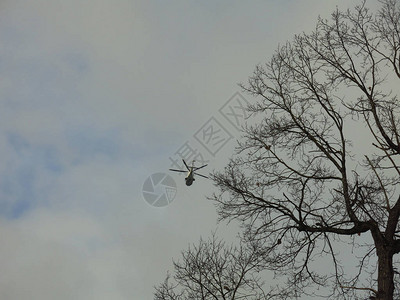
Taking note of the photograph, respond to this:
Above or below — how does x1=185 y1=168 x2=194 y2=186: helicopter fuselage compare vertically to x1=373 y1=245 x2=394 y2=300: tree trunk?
above

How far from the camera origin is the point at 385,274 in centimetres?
861

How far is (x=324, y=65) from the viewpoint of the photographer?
11.1 meters

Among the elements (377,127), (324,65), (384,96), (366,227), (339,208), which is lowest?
(366,227)

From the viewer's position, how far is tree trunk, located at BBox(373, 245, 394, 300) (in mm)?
8422

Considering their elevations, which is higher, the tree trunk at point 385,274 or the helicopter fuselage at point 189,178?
the helicopter fuselage at point 189,178

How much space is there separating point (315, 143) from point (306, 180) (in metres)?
0.97

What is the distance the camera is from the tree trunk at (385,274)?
8422mm

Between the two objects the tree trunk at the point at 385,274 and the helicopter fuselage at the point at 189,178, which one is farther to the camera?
the helicopter fuselage at the point at 189,178

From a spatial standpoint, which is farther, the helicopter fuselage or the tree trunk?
the helicopter fuselage

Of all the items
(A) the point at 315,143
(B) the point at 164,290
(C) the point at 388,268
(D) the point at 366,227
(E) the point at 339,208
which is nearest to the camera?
(C) the point at 388,268

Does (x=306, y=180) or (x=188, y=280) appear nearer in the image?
(x=306, y=180)

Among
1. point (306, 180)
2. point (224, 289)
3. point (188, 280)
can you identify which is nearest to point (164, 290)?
point (188, 280)

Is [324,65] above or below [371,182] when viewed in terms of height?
above

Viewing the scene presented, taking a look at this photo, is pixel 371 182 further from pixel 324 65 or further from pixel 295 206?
pixel 324 65
